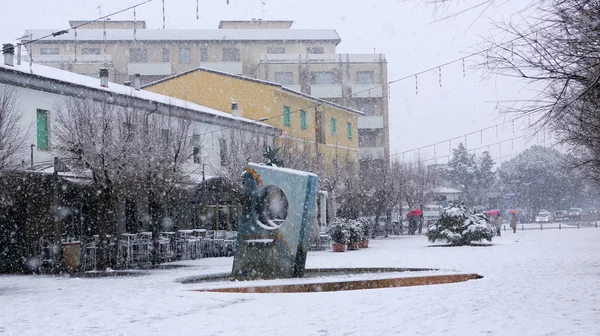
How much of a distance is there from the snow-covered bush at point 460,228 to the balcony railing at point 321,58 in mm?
31222

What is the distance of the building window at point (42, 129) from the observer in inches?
873

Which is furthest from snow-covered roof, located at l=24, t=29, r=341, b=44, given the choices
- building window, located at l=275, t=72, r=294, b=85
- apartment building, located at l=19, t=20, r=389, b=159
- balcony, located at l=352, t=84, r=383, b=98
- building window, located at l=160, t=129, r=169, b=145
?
building window, located at l=160, t=129, r=169, b=145

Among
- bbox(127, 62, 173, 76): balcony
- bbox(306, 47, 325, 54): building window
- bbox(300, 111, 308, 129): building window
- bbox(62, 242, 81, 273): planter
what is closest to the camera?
bbox(62, 242, 81, 273): planter

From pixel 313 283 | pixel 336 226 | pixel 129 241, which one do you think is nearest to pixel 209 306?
pixel 313 283

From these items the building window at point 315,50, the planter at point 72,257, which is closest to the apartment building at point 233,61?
the building window at point 315,50

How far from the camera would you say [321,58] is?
195 ft

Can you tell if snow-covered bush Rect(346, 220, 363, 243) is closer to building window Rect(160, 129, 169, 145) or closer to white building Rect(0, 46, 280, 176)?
white building Rect(0, 46, 280, 176)

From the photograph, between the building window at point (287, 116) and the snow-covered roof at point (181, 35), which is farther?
the snow-covered roof at point (181, 35)

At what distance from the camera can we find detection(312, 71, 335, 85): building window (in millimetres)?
59500

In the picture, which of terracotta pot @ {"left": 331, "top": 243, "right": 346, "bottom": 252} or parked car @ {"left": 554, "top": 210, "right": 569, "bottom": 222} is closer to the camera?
terracotta pot @ {"left": 331, "top": 243, "right": 346, "bottom": 252}

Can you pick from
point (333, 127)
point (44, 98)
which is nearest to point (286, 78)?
point (333, 127)

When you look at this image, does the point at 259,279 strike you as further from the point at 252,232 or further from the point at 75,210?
the point at 75,210

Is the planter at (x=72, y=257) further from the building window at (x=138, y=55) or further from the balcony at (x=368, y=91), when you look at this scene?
the building window at (x=138, y=55)

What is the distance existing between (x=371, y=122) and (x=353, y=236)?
31.2 meters
